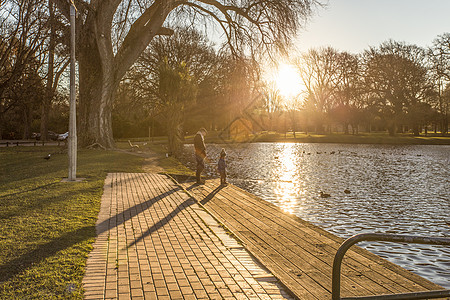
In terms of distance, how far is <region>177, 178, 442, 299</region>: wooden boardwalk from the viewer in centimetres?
541

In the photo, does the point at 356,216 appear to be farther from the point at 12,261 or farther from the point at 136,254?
the point at 12,261

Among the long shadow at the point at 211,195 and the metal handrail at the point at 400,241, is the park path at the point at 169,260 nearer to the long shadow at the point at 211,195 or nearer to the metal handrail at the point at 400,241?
the metal handrail at the point at 400,241

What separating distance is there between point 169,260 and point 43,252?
1.71 m

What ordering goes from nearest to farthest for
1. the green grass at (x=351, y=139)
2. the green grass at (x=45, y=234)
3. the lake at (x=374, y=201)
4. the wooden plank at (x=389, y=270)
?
the green grass at (x=45, y=234) < the wooden plank at (x=389, y=270) < the lake at (x=374, y=201) < the green grass at (x=351, y=139)

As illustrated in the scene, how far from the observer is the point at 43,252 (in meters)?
5.89

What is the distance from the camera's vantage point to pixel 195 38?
5019cm

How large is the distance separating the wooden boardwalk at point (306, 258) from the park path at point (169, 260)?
0.38 meters

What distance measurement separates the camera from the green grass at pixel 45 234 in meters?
4.70

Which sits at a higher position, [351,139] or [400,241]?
[351,139]

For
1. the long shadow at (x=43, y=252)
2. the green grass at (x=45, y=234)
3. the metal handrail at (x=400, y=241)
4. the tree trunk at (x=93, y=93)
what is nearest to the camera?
the metal handrail at (x=400, y=241)

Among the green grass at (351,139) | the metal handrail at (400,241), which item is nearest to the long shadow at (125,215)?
the metal handrail at (400,241)

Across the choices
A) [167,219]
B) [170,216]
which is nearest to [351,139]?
[170,216]

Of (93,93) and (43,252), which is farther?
(93,93)

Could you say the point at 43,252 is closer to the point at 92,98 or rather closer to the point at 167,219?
the point at 167,219
